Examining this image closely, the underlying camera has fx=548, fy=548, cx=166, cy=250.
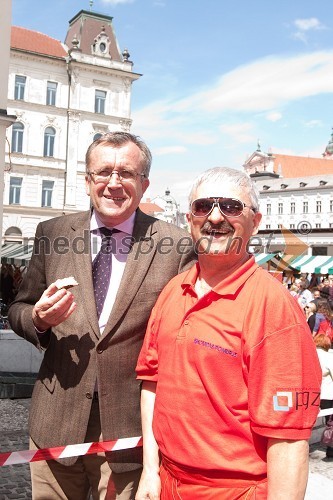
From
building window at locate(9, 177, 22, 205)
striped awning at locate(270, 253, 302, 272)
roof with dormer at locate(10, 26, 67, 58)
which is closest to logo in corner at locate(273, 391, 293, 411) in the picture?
striped awning at locate(270, 253, 302, 272)

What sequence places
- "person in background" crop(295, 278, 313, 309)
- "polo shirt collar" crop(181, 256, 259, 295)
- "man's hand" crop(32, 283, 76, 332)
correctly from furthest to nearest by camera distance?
"person in background" crop(295, 278, 313, 309) < "man's hand" crop(32, 283, 76, 332) < "polo shirt collar" crop(181, 256, 259, 295)

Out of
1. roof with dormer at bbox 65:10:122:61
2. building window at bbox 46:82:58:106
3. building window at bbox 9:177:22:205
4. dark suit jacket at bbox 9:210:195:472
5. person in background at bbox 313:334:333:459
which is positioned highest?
roof with dormer at bbox 65:10:122:61

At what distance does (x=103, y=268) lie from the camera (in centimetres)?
256

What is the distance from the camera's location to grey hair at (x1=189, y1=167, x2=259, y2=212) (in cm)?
199

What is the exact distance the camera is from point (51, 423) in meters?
2.42

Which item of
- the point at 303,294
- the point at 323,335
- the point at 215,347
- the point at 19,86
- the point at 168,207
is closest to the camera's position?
the point at 215,347

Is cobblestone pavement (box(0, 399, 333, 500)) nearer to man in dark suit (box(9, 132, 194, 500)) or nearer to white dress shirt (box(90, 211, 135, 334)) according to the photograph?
man in dark suit (box(9, 132, 194, 500))

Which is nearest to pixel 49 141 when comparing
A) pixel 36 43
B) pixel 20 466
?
pixel 36 43

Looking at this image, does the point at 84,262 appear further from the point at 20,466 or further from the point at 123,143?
the point at 20,466

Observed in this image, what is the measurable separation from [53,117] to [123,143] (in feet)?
134

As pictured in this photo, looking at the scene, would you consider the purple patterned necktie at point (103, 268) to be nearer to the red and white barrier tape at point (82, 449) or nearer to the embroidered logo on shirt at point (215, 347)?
the red and white barrier tape at point (82, 449)

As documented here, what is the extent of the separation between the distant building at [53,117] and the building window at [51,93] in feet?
0.24

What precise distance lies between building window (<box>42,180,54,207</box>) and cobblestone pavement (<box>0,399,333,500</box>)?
1346 inches

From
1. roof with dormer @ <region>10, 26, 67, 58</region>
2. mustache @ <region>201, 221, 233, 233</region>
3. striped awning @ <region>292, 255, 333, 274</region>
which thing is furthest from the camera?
roof with dormer @ <region>10, 26, 67, 58</region>
